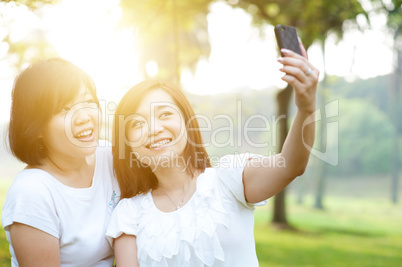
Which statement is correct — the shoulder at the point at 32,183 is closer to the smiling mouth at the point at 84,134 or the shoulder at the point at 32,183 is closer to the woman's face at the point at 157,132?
the smiling mouth at the point at 84,134

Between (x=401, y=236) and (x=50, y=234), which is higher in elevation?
(x=50, y=234)

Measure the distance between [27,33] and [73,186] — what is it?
2.60 metres

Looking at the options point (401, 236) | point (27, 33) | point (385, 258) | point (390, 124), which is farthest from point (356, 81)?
point (27, 33)

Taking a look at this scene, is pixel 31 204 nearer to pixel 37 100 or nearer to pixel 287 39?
pixel 37 100

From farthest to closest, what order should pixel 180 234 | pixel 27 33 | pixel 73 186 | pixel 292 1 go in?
pixel 292 1 → pixel 27 33 → pixel 73 186 → pixel 180 234

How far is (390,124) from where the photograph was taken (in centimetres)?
3756

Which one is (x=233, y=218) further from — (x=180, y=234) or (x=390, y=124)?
(x=390, y=124)

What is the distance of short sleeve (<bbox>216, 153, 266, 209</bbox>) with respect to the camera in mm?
2164

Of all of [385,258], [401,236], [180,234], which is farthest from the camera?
[401,236]

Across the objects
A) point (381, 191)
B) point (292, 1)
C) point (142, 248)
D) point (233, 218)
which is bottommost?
point (381, 191)

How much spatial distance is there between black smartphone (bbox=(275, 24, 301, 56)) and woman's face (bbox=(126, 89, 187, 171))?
780mm

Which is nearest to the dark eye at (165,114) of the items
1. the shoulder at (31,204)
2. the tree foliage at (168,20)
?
the shoulder at (31,204)

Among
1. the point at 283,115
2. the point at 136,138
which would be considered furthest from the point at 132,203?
the point at 283,115

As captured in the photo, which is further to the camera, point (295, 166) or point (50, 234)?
point (50, 234)
